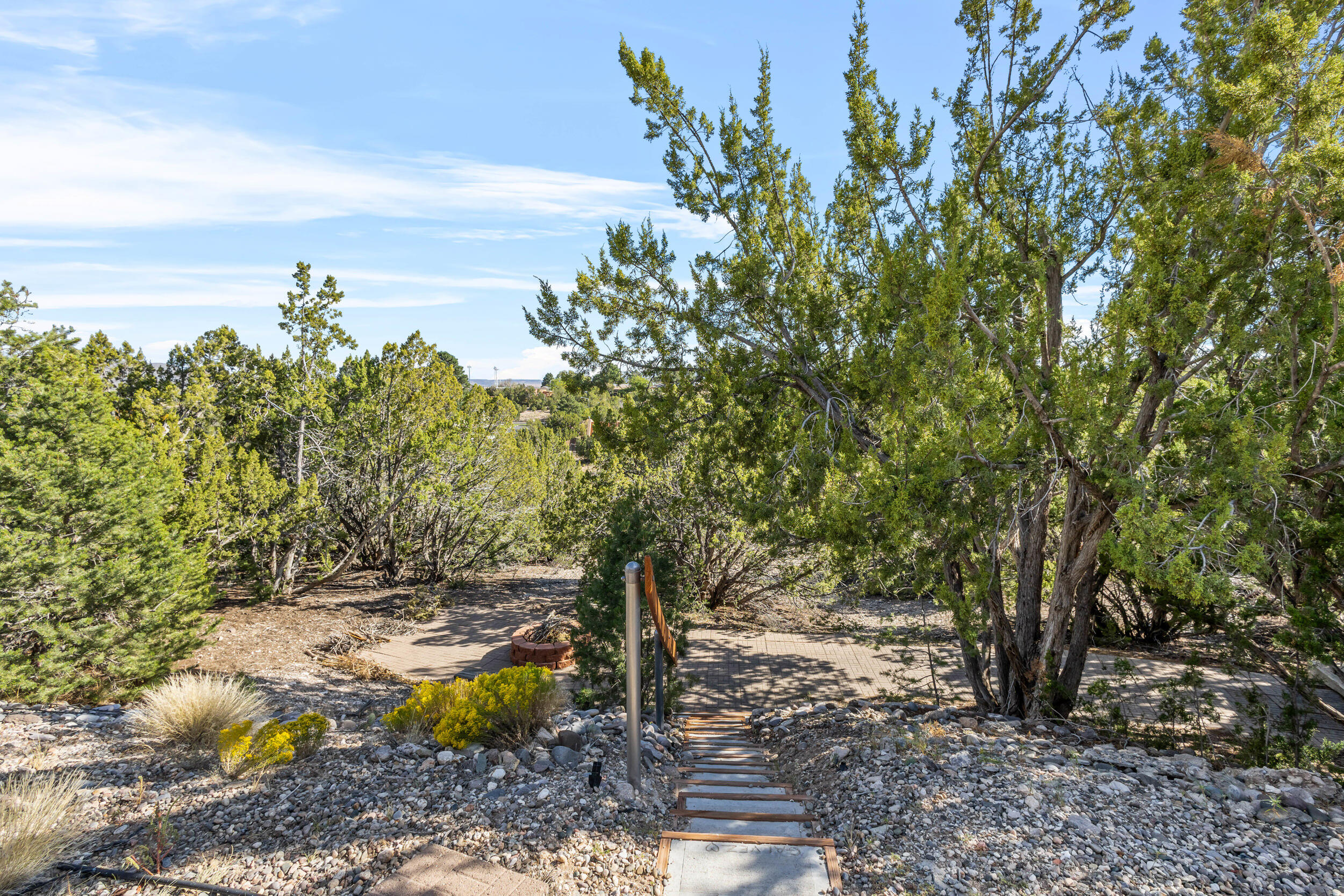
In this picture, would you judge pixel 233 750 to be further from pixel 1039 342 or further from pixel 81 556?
pixel 1039 342

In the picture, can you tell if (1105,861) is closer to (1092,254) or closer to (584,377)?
(1092,254)

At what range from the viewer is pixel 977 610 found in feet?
18.9

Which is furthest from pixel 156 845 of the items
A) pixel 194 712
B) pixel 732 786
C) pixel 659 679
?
pixel 659 679

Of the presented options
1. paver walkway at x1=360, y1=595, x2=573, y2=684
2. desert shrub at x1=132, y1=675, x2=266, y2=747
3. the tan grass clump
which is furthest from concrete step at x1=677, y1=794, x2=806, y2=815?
paver walkway at x1=360, y1=595, x2=573, y2=684

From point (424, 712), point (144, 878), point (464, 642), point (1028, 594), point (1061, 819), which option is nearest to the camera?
point (144, 878)

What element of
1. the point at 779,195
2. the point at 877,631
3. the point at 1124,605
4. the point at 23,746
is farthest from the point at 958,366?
the point at 1124,605

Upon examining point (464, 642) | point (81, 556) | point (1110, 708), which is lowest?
point (464, 642)

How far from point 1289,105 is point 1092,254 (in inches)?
85.1

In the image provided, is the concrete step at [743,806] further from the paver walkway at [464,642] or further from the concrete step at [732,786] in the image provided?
the paver walkway at [464,642]

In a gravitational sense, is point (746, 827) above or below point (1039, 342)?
below

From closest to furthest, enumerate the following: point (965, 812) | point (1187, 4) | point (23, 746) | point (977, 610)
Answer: point (965, 812), point (23, 746), point (1187, 4), point (977, 610)

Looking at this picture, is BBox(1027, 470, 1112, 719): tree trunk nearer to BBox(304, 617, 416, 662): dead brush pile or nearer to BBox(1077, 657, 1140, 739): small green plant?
BBox(1077, 657, 1140, 739): small green plant

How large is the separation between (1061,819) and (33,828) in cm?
456

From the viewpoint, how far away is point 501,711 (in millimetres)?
4203
